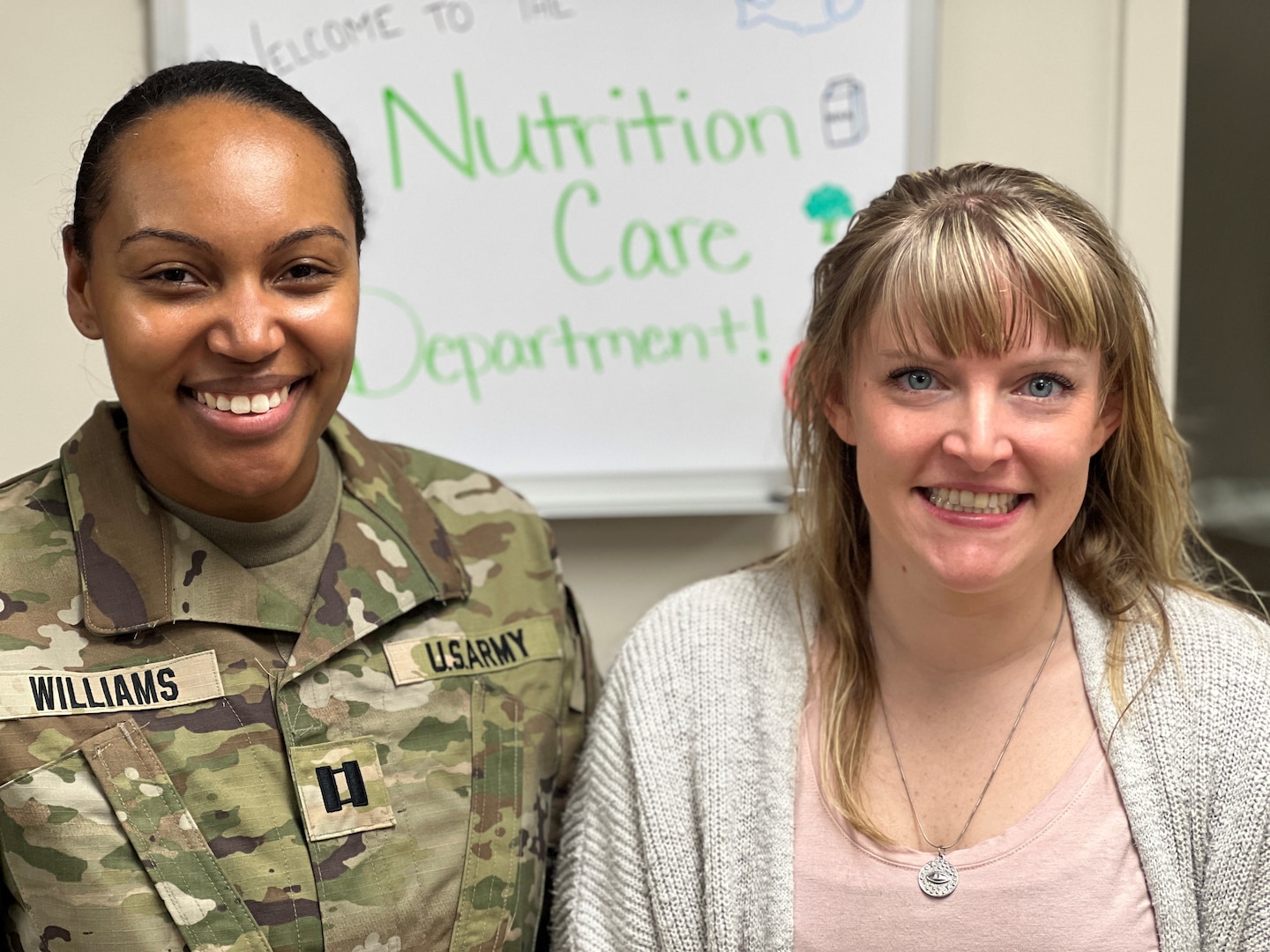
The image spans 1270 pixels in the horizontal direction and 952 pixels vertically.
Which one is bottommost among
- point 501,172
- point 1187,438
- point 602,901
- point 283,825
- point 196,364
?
point 602,901

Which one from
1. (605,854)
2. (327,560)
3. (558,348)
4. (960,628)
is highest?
(558,348)

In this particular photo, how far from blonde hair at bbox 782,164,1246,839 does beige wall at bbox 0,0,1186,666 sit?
0.51 metres

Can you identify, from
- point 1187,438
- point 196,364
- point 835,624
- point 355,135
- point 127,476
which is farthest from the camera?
point 1187,438

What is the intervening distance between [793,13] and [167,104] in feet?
3.24

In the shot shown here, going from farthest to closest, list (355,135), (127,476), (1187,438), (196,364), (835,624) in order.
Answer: (1187,438) → (355,135) → (835,624) → (127,476) → (196,364)

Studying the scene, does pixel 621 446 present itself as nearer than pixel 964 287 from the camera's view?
No

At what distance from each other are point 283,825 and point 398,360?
2.69 feet

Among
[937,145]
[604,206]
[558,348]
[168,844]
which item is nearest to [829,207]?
[937,145]

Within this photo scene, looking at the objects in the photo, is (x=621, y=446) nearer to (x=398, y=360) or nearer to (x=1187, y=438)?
(x=398, y=360)

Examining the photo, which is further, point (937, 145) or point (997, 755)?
point (937, 145)

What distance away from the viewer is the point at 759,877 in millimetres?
1243

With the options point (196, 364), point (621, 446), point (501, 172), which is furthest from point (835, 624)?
point (501, 172)

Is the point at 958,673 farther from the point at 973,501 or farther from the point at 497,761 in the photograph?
the point at 497,761

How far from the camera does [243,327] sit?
1.08 metres
